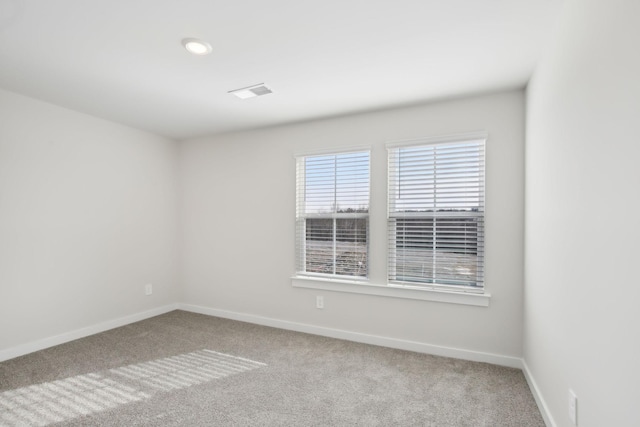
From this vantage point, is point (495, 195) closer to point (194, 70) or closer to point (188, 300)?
point (194, 70)

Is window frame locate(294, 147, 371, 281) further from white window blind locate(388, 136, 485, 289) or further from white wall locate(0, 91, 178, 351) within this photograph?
white wall locate(0, 91, 178, 351)

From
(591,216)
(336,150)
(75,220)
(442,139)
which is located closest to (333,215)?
(336,150)

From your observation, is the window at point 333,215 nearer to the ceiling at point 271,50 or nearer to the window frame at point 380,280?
the window frame at point 380,280

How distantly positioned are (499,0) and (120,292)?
4.40 m

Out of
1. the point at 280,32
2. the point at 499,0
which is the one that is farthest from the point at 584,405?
the point at 280,32

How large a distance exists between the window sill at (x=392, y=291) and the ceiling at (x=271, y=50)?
1.78 m

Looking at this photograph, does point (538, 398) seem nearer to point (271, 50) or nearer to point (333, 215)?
point (333, 215)

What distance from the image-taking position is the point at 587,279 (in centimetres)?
140

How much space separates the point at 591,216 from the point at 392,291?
77.4 inches

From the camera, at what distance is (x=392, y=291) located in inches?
123

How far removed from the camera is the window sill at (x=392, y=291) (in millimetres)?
2795

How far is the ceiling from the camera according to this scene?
173 cm

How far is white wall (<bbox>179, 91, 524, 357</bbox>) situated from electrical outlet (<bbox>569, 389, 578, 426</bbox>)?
118 centimetres

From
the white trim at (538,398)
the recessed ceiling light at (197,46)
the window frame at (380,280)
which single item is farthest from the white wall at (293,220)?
the recessed ceiling light at (197,46)
